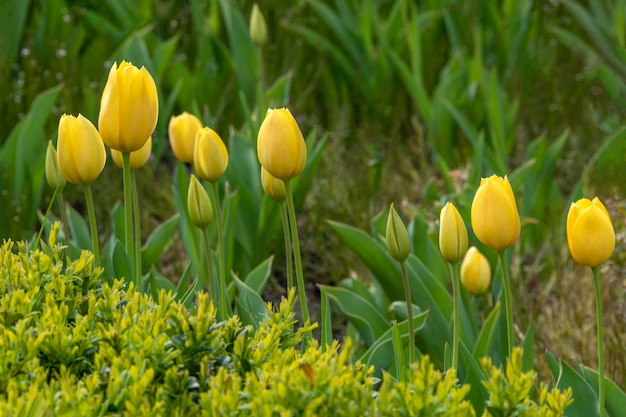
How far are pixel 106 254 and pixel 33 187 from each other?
2.11ft

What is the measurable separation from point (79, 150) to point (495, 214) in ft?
2.31

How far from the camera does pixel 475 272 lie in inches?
94.3

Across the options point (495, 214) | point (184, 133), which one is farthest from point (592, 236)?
point (184, 133)

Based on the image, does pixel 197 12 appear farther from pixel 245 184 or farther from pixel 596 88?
pixel 596 88

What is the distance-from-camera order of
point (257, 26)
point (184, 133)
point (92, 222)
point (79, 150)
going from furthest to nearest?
point (257, 26), point (184, 133), point (92, 222), point (79, 150)

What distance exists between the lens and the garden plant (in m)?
1.28

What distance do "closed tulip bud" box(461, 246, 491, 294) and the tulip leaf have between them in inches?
8.6

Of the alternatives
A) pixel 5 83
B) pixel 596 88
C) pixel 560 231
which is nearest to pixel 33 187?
pixel 5 83

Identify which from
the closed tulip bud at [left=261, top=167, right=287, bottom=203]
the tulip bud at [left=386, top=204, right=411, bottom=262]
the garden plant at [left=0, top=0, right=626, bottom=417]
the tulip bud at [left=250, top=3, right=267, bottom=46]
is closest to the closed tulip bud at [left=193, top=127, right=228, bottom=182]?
the garden plant at [left=0, top=0, right=626, bottom=417]

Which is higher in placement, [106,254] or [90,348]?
[90,348]

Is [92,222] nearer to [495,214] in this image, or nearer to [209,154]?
[209,154]

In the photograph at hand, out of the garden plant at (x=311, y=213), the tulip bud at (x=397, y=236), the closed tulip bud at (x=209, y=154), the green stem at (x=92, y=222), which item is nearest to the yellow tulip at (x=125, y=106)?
the garden plant at (x=311, y=213)

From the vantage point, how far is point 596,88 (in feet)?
14.8

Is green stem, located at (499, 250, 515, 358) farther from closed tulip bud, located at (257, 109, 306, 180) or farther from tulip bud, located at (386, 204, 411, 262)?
closed tulip bud, located at (257, 109, 306, 180)
